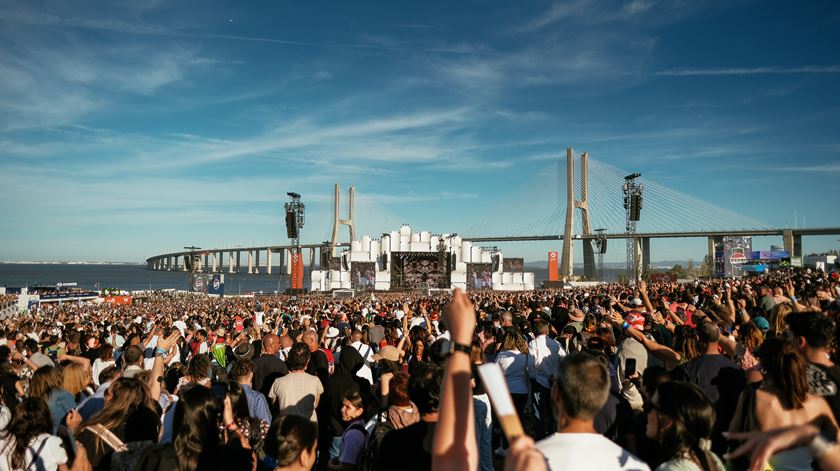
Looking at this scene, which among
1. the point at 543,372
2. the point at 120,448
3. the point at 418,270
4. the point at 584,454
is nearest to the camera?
the point at 584,454

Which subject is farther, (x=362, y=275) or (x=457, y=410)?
(x=362, y=275)

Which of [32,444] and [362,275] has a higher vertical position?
[362,275]

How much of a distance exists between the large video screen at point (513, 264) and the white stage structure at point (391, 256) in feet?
12.7

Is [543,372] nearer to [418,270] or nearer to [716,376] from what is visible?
[716,376]

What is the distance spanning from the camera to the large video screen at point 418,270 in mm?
55500

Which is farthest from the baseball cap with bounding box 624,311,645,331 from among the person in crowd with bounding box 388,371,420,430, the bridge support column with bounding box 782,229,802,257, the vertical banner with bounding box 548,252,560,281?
the bridge support column with bounding box 782,229,802,257

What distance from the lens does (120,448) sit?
3529 millimetres

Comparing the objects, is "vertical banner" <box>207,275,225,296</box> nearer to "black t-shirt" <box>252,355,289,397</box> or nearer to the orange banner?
the orange banner

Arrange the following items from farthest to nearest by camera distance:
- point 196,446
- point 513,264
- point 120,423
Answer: point 513,264, point 120,423, point 196,446

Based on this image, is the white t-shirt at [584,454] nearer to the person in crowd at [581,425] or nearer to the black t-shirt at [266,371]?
the person in crowd at [581,425]

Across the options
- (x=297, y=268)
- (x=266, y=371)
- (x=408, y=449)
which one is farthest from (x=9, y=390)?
(x=297, y=268)

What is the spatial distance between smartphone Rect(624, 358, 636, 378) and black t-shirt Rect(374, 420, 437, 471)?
3.66 meters

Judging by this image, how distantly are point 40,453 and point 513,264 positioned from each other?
6204 centimetres

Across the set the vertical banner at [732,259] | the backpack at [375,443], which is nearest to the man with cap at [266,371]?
the backpack at [375,443]
